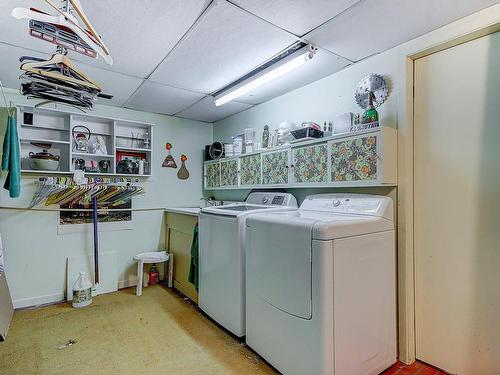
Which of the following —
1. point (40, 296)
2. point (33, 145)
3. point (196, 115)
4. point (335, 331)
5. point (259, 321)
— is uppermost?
point (196, 115)

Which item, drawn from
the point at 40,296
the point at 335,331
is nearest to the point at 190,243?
the point at 40,296

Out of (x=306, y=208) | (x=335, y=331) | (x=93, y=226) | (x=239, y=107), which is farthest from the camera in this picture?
(x=239, y=107)

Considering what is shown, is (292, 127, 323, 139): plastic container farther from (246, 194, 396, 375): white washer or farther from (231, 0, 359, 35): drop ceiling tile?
(231, 0, 359, 35): drop ceiling tile

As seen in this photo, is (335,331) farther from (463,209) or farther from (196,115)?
(196,115)

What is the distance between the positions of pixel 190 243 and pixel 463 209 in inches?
104

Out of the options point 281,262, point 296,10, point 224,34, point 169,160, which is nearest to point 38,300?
point 169,160

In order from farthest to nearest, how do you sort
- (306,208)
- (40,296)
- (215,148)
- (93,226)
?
(215,148) → (93,226) → (40,296) → (306,208)

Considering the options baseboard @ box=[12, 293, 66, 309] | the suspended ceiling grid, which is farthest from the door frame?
baseboard @ box=[12, 293, 66, 309]

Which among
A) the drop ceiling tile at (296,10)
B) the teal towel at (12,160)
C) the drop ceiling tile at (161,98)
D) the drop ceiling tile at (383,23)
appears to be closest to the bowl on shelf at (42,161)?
the teal towel at (12,160)

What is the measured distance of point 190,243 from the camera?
3.26 meters

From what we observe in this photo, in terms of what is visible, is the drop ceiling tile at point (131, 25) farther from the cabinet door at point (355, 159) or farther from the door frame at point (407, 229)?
the door frame at point (407, 229)

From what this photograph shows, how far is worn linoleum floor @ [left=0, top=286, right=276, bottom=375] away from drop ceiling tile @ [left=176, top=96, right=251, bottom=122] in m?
2.49

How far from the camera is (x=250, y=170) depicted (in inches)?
130

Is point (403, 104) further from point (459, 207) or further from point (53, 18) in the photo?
point (53, 18)
